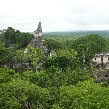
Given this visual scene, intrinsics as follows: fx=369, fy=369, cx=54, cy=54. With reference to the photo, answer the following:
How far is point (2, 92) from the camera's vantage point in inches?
1486

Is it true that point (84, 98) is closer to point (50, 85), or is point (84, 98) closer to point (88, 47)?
point (50, 85)

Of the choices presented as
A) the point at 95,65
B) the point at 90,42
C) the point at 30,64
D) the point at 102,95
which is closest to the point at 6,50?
the point at 30,64

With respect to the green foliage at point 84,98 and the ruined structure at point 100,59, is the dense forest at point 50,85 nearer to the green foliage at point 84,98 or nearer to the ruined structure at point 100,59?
the green foliage at point 84,98

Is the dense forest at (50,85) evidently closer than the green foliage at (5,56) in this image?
Yes

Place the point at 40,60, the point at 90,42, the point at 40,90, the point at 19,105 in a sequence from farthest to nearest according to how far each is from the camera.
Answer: the point at 90,42
the point at 40,60
the point at 40,90
the point at 19,105

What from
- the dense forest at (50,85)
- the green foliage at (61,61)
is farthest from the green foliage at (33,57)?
the green foliage at (61,61)

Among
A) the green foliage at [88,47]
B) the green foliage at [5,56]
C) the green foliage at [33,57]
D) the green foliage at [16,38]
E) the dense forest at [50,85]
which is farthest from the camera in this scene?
the green foliage at [16,38]

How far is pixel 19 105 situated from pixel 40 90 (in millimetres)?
3347

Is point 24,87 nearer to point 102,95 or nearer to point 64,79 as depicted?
point 102,95

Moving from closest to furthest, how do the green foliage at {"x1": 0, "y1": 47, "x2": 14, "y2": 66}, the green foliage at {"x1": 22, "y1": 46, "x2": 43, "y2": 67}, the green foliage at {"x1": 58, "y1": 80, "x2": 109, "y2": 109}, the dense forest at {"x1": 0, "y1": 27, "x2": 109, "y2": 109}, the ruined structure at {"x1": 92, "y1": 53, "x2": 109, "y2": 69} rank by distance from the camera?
the green foliage at {"x1": 58, "y1": 80, "x2": 109, "y2": 109} → the dense forest at {"x1": 0, "y1": 27, "x2": 109, "y2": 109} → the green foliage at {"x1": 22, "y1": 46, "x2": 43, "y2": 67} → the green foliage at {"x1": 0, "y1": 47, "x2": 14, "y2": 66} → the ruined structure at {"x1": 92, "y1": 53, "x2": 109, "y2": 69}

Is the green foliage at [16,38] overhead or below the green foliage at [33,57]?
overhead

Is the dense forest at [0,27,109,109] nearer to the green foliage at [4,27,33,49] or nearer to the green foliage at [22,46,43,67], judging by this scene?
the green foliage at [22,46,43,67]

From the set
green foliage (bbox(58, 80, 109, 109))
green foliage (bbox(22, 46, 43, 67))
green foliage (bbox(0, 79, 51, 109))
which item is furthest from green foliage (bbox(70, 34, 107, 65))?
green foliage (bbox(0, 79, 51, 109))

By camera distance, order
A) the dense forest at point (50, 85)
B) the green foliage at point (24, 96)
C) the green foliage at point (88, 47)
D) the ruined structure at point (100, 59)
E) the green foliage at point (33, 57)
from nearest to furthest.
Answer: the dense forest at point (50, 85) → the green foliage at point (24, 96) → the green foliage at point (33, 57) → the green foliage at point (88, 47) → the ruined structure at point (100, 59)
